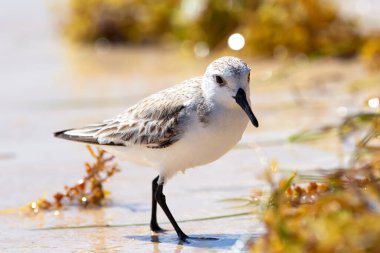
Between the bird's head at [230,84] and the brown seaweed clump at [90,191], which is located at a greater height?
the bird's head at [230,84]

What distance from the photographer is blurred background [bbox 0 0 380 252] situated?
6289mm

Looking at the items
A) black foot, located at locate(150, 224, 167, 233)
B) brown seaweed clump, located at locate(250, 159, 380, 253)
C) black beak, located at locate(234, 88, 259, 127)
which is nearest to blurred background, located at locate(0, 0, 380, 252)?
black foot, located at locate(150, 224, 167, 233)

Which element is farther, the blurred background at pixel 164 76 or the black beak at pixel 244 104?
the blurred background at pixel 164 76

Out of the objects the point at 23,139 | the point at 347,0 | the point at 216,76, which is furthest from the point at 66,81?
the point at 216,76

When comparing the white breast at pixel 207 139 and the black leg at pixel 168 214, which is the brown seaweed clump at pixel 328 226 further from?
the black leg at pixel 168 214

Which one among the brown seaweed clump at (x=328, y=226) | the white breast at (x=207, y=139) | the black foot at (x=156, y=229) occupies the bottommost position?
the black foot at (x=156, y=229)

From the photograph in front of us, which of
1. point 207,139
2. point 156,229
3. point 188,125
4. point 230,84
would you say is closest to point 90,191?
point 156,229

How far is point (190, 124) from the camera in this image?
201 inches

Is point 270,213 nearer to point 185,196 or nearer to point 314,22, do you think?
point 185,196

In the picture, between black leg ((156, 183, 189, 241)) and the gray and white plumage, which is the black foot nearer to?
black leg ((156, 183, 189, 241))

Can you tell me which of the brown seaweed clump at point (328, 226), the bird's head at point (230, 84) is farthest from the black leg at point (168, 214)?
the brown seaweed clump at point (328, 226)

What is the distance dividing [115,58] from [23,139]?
366 centimetres

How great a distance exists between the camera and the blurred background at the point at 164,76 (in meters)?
6.29

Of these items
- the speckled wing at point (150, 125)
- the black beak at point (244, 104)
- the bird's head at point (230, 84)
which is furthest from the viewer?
the speckled wing at point (150, 125)
